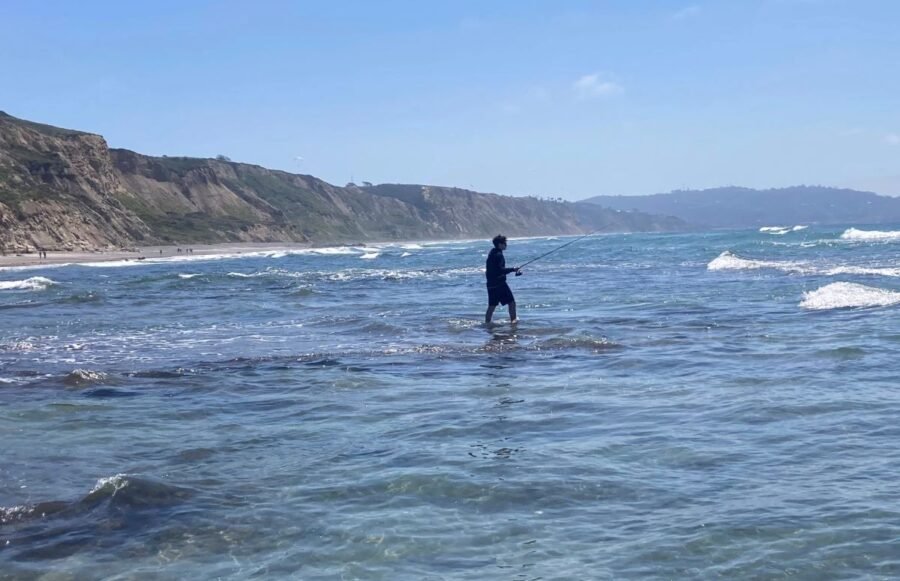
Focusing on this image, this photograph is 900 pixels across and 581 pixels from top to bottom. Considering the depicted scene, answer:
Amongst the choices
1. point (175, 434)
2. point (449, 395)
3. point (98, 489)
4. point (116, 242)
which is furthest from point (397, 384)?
point (116, 242)

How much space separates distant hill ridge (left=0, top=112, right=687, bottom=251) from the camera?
238 feet

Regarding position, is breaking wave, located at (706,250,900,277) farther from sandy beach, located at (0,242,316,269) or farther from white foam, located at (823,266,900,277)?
sandy beach, located at (0,242,316,269)

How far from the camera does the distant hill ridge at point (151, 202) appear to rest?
2857 inches

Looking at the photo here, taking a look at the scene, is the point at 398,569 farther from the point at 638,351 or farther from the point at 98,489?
the point at 638,351

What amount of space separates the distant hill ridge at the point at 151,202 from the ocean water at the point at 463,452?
40128 mm

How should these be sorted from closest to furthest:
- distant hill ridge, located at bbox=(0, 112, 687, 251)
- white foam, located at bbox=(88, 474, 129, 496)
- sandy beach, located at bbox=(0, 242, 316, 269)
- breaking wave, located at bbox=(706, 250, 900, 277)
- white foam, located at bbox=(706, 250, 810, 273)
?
white foam, located at bbox=(88, 474, 129, 496) < breaking wave, located at bbox=(706, 250, 900, 277) < white foam, located at bbox=(706, 250, 810, 273) < sandy beach, located at bbox=(0, 242, 316, 269) < distant hill ridge, located at bbox=(0, 112, 687, 251)

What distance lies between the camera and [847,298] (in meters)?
20.2

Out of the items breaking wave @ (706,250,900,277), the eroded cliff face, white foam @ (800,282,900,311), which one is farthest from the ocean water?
the eroded cliff face

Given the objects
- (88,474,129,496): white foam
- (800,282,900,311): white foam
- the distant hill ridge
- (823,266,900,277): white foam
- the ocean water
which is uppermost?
the distant hill ridge

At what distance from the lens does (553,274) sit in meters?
39.8

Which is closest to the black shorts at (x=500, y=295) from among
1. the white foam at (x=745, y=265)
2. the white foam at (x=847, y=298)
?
Answer: the white foam at (x=847, y=298)

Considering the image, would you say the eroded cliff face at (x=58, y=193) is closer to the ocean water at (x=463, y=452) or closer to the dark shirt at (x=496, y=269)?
the ocean water at (x=463, y=452)

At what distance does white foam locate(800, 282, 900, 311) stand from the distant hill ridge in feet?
107

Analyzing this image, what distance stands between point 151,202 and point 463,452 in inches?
4116
